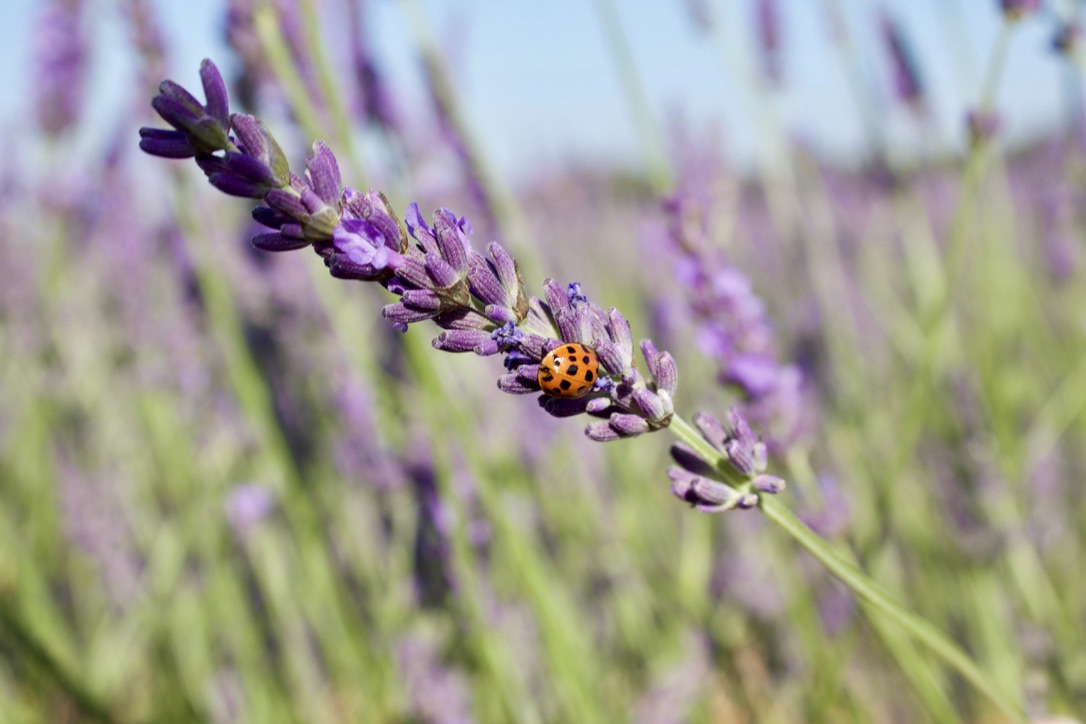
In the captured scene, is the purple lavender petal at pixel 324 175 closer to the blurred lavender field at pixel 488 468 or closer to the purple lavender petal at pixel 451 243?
the purple lavender petal at pixel 451 243

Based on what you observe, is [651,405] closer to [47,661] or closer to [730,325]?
[730,325]

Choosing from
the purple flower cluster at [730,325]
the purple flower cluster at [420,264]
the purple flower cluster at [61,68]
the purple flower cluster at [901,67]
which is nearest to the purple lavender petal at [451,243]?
the purple flower cluster at [420,264]

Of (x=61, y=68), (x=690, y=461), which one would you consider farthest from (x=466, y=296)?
(x=61, y=68)

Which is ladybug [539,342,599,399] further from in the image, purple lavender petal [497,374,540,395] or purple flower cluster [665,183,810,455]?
purple flower cluster [665,183,810,455]

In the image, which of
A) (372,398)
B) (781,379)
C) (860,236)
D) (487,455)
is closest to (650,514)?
(372,398)

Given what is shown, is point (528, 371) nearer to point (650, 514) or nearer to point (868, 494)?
point (868, 494)

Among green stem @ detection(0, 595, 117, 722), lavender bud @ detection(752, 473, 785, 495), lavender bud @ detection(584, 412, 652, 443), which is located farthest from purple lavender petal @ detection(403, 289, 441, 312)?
green stem @ detection(0, 595, 117, 722)
